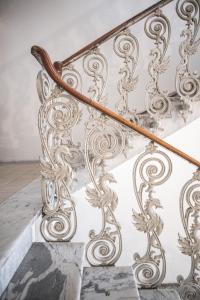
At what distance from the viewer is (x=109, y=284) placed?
163 centimetres

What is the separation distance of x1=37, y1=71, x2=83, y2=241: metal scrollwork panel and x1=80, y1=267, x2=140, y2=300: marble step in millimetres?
312

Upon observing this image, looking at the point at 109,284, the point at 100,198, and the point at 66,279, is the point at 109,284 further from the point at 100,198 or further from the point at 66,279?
the point at 100,198

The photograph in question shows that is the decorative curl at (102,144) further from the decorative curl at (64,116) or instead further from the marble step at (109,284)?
the marble step at (109,284)

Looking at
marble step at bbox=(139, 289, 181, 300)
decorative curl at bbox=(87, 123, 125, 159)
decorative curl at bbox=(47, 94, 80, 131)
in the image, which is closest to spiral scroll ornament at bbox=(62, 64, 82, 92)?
decorative curl at bbox=(47, 94, 80, 131)

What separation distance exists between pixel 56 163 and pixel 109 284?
2.87ft

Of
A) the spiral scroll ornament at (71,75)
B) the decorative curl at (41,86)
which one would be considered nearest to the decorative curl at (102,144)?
the decorative curl at (41,86)

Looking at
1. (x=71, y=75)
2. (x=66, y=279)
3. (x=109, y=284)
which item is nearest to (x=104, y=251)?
(x=109, y=284)

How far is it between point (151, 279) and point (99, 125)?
1157mm

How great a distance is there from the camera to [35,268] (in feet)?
4.78

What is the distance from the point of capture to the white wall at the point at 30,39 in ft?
13.9

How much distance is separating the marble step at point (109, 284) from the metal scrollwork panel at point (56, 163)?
312 millimetres

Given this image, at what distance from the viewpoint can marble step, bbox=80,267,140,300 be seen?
4.92 ft

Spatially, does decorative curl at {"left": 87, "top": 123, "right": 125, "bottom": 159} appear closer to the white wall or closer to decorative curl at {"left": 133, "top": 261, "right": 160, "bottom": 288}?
decorative curl at {"left": 133, "top": 261, "right": 160, "bottom": 288}

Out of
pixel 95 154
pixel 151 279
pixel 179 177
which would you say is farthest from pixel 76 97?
pixel 179 177
